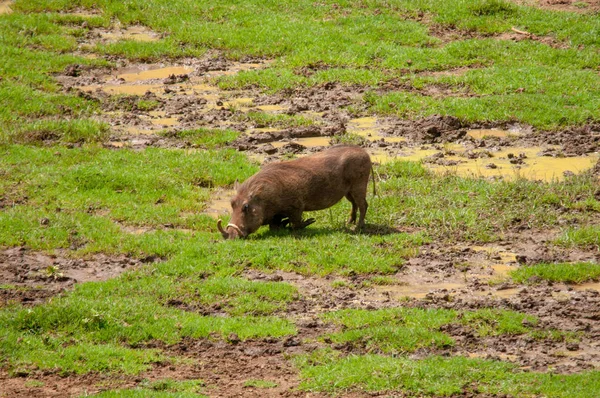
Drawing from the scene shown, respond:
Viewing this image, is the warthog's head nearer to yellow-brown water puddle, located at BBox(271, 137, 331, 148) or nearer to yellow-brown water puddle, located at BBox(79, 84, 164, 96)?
yellow-brown water puddle, located at BBox(271, 137, 331, 148)

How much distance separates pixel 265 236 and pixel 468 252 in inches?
105

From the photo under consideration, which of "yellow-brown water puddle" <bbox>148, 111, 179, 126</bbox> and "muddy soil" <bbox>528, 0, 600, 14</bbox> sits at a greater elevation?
"muddy soil" <bbox>528, 0, 600, 14</bbox>

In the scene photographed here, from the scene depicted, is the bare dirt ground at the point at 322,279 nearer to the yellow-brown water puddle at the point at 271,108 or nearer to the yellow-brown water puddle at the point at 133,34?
the yellow-brown water puddle at the point at 271,108

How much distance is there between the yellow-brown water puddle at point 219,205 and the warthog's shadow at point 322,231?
85 centimetres

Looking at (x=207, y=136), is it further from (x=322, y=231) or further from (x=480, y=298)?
(x=480, y=298)

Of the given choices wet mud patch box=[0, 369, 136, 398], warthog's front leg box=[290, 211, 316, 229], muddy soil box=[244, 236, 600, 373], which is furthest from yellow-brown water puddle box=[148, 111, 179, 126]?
wet mud patch box=[0, 369, 136, 398]

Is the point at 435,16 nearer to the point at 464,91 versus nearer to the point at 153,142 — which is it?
the point at 464,91

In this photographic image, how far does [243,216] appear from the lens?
41.0ft

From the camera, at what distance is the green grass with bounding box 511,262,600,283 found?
1104 cm

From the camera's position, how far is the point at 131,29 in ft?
76.9

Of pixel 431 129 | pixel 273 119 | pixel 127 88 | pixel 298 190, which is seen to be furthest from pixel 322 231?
pixel 127 88

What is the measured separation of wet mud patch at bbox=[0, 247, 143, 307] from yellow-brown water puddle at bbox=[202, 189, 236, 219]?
1920mm

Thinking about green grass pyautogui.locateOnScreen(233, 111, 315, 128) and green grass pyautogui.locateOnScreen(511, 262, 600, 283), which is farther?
green grass pyautogui.locateOnScreen(233, 111, 315, 128)

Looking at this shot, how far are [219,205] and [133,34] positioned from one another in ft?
34.1
